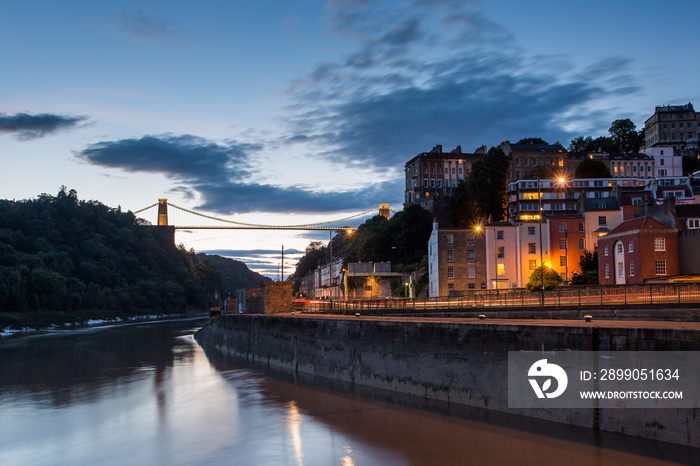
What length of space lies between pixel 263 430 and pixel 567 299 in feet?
50.8

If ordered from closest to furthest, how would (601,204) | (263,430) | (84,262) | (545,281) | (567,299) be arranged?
(263,430) → (567,299) → (545,281) → (601,204) → (84,262)

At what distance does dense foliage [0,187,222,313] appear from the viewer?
284 feet

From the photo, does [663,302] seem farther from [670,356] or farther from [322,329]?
[322,329]

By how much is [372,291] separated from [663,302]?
55.4 meters

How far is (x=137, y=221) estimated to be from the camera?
177625mm

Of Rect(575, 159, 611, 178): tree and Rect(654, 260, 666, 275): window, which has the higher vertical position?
Rect(575, 159, 611, 178): tree

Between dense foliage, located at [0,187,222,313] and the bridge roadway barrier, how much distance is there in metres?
64.7

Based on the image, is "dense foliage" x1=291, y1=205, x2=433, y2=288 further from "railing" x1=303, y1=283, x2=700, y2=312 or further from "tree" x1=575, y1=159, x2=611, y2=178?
"railing" x1=303, y1=283, x2=700, y2=312

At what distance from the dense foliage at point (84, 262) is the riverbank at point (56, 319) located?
5.45 ft

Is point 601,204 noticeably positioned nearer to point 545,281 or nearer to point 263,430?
point 545,281

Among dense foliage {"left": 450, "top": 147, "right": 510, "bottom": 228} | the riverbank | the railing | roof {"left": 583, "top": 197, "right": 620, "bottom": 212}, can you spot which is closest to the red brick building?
the railing

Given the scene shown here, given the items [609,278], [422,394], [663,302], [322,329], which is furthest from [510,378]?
[609,278]

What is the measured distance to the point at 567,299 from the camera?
2736 cm

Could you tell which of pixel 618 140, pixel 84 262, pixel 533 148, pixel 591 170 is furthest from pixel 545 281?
pixel 618 140
